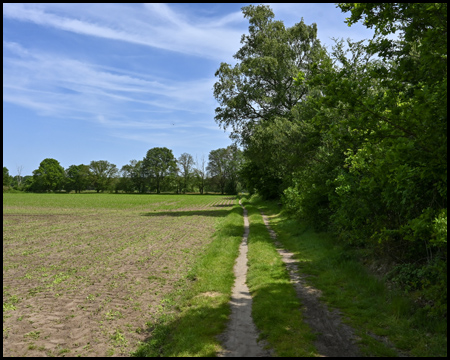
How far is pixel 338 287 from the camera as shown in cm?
852

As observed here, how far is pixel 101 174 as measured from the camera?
5271 inches

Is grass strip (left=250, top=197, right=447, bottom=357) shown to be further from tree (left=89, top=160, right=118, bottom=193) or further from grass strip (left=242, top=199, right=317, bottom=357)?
tree (left=89, top=160, right=118, bottom=193)

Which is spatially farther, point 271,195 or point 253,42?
point 271,195

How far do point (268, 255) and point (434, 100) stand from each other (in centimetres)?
850

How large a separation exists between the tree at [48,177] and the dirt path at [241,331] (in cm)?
13029

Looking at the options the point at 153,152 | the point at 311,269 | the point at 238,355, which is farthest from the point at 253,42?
the point at 153,152

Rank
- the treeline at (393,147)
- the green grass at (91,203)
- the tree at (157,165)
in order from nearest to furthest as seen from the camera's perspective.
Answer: the treeline at (393,147)
the green grass at (91,203)
the tree at (157,165)

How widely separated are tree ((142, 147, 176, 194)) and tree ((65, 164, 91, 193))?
2586 centimetres

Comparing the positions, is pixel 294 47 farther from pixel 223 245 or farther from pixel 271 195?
pixel 223 245

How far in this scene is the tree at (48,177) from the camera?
396 ft

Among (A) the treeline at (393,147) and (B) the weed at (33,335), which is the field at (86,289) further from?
(A) the treeline at (393,147)

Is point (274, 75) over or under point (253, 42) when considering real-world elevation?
under

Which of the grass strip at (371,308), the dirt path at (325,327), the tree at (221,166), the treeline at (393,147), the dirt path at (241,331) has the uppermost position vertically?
the tree at (221,166)

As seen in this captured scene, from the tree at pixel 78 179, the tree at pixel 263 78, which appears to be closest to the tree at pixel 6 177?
the tree at pixel 78 179
